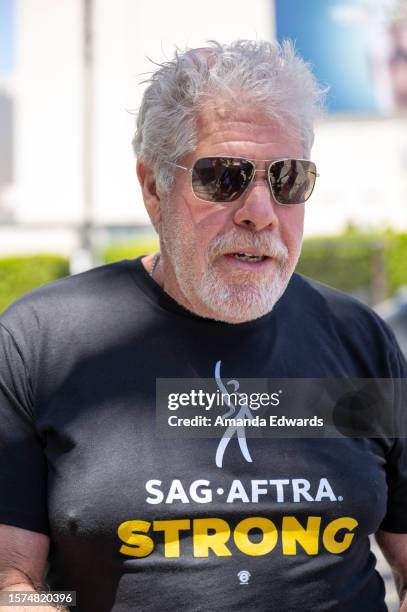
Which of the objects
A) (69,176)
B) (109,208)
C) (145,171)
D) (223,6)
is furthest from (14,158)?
(145,171)

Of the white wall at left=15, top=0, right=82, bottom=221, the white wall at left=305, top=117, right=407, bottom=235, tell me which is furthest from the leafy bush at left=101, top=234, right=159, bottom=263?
the white wall at left=305, top=117, right=407, bottom=235

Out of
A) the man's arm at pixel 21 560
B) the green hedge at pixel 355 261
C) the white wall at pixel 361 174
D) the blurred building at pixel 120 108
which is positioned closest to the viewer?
the man's arm at pixel 21 560

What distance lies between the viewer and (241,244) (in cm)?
185

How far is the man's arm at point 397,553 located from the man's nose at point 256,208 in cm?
83

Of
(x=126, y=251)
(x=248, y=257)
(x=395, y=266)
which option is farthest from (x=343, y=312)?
(x=395, y=266)

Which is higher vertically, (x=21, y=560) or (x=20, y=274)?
(x=21, y=560)

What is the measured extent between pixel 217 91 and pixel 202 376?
651 mm

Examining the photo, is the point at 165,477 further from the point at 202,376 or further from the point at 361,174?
the point at 361,174

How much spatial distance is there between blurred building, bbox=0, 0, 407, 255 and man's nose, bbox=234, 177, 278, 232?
15.5 meters

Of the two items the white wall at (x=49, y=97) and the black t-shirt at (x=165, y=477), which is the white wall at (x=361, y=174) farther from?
Answer: the black t-shirt at (x=165, y=477)

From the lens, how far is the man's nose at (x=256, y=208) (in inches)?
72.4

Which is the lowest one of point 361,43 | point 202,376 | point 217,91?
point 202,376

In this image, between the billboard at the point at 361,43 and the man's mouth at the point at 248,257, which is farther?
the billboard at the point at 361,43

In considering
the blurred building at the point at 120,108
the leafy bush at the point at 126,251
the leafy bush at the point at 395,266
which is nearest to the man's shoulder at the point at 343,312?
the leafy bush at the point at 126,251
